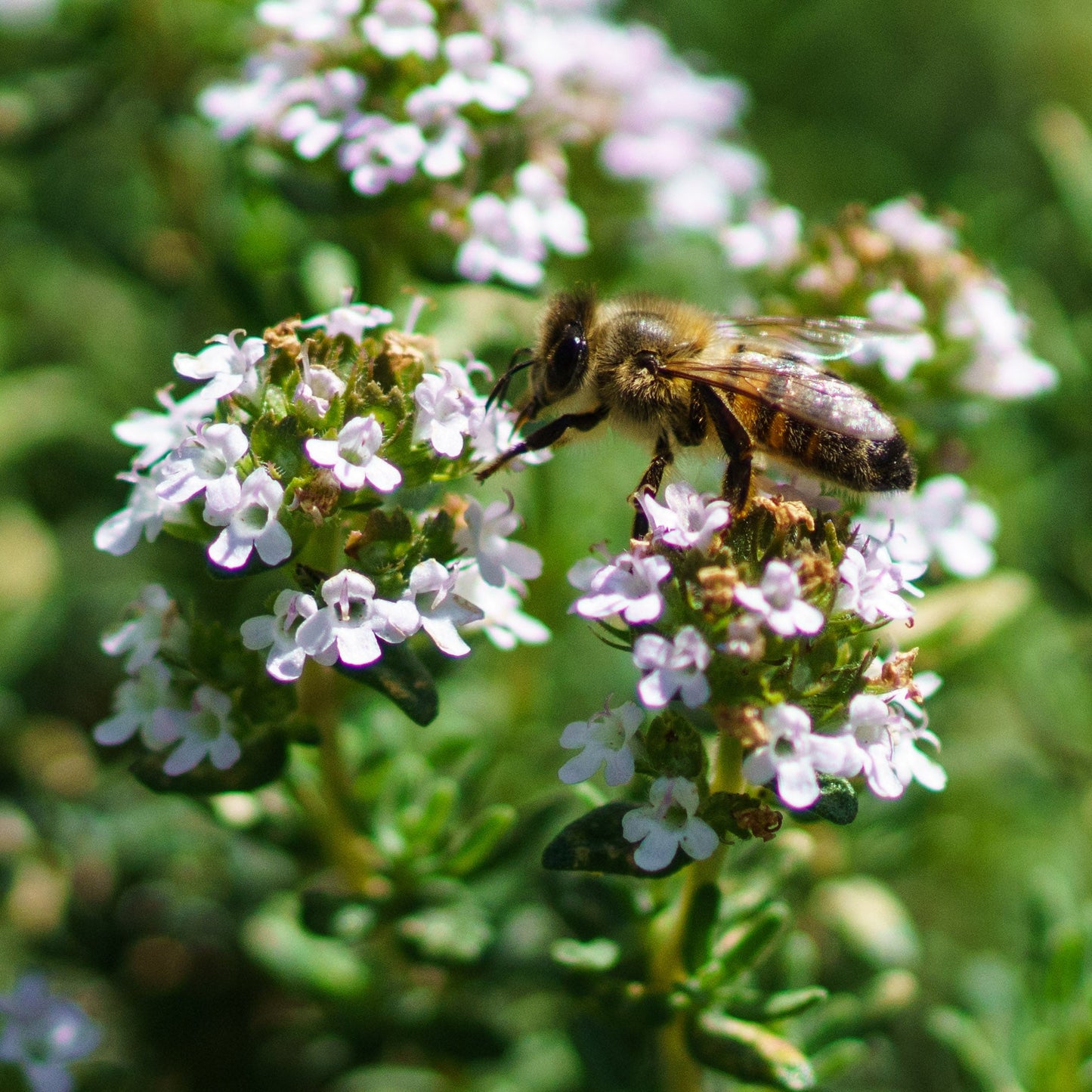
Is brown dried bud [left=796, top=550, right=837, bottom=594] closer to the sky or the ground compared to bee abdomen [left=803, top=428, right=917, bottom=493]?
closer to the sky

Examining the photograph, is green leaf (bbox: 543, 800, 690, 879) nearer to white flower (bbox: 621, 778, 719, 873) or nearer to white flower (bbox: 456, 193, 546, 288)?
white flower (bbox: 621, 778, 719, 873)

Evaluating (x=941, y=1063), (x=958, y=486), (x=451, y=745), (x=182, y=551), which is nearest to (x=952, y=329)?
(x=958, y=486)

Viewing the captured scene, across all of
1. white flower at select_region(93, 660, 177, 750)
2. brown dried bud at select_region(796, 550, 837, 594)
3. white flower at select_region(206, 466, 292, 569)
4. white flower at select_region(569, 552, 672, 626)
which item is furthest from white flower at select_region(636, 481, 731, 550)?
white flower at select_region(93, 660, 177, 750)

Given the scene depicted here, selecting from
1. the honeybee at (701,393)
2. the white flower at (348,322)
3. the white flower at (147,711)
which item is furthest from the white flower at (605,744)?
the white flower at (348,322)

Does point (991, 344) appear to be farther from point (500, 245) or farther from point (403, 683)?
point (403, 683)

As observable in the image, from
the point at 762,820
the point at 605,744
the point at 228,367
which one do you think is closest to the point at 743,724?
the point at 762,820

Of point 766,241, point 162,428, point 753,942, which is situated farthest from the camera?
point 766,241
